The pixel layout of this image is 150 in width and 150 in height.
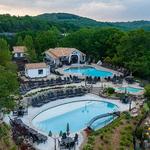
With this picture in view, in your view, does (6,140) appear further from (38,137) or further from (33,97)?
(33,97)

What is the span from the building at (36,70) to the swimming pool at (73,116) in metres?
10.9

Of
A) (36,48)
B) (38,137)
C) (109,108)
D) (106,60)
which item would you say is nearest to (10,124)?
(38,137)

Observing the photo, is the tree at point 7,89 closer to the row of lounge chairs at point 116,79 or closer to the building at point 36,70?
the building at point 36,70

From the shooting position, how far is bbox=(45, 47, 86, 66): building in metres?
54.0

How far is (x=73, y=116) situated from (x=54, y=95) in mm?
4243

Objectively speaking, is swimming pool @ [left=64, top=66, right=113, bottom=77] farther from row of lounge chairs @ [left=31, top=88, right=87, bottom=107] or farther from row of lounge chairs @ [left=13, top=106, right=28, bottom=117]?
row of lounge chairs @ [left=13, top=106, right=28, bottom=117]

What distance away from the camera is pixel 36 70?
44.3m

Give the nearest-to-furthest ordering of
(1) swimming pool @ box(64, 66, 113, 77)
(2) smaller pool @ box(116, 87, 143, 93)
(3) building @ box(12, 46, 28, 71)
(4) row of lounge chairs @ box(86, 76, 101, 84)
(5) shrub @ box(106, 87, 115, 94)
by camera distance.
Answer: (5) shrub @ box(106, 87, 115, 94)
(2) smaller pool @ box(116, 87, 143, 93)
(4) row of lounge chairs @ box(86, 76, 101, 84)
(1) swimming pool @ box(64, 66, 113, 77)
(3) building @ box(12, 46, 28, 71)

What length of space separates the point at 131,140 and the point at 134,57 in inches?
894

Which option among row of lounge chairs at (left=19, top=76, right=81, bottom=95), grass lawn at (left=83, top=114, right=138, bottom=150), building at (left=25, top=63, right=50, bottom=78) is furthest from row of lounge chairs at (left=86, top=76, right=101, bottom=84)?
grass lawn at (left=83, top=114, right=138, bottom=150)

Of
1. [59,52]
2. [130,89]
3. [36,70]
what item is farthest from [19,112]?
[59,52]

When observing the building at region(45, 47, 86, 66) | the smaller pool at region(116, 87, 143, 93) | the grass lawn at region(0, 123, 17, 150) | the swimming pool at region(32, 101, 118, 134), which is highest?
the building at region(45, 47, 86, 66)

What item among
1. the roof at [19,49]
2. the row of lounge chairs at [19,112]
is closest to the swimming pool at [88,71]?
the roof at [19,49]

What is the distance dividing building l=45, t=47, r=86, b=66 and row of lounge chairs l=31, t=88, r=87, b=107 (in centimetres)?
1712
